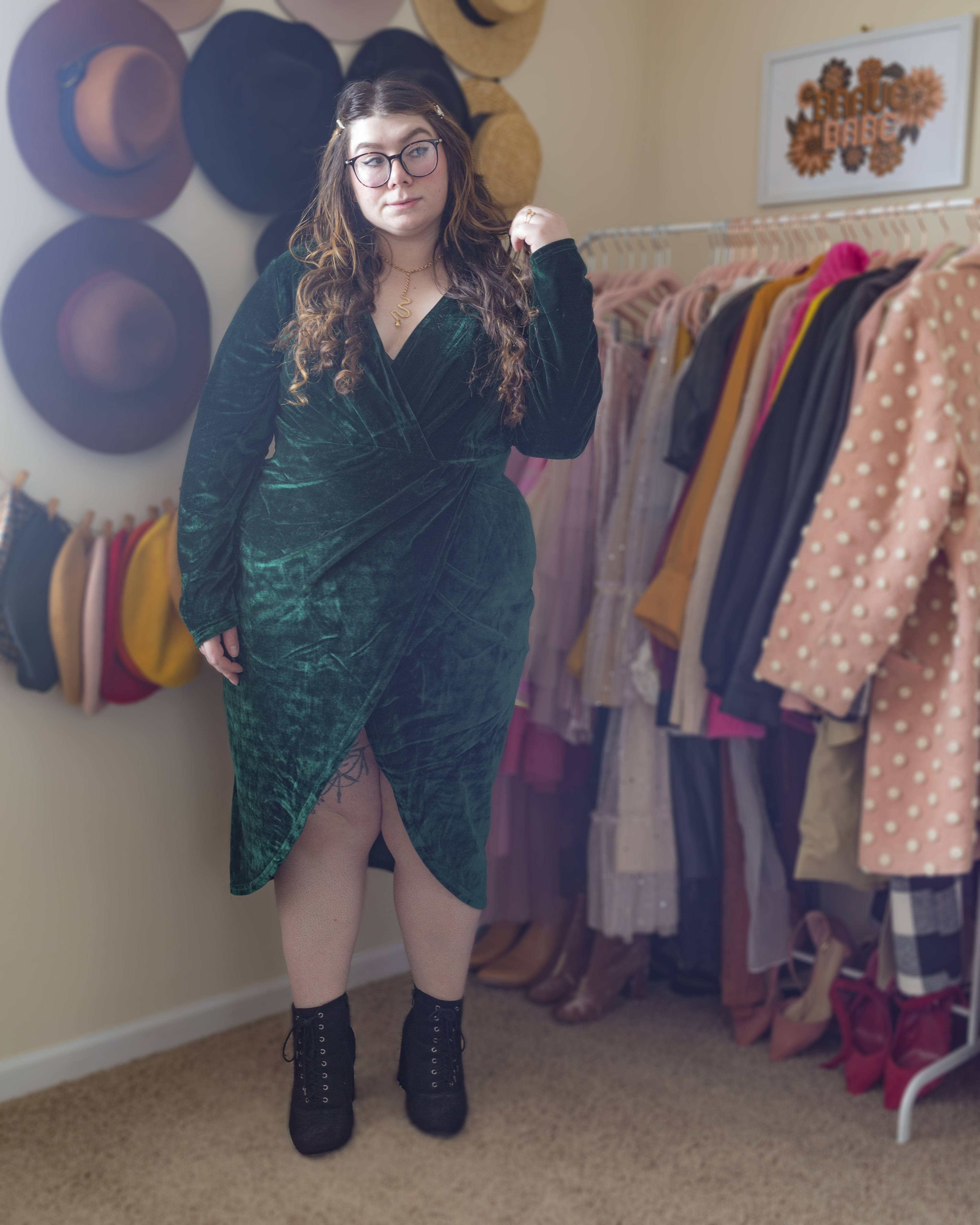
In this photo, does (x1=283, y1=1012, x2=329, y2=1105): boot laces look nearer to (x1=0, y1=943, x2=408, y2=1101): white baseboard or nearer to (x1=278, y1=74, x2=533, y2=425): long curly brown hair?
(x1=0, y1=943, x2=408, y2=1101): white baseboard

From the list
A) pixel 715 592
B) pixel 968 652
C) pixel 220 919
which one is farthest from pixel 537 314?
pixel 220 919

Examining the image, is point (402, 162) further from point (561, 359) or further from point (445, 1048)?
point (445, 1048)

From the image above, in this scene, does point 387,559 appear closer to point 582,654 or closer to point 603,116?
point 582,654

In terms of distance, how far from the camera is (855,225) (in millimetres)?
2402

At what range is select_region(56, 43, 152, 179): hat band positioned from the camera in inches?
66.7

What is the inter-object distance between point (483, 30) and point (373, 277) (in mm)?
1178

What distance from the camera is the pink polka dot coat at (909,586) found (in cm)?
167

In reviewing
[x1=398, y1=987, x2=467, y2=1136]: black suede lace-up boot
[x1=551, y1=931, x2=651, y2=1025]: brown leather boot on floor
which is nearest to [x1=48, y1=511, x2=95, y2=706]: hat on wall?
[x1=398, y1=987, x2=467, y2=1136]: black suede lace-up boot

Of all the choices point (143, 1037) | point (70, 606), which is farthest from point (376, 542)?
point (143, 1037)

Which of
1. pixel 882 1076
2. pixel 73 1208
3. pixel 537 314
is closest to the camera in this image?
pixel 537 314

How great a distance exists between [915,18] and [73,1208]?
2612 mm

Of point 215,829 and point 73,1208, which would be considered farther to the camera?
point 215,829

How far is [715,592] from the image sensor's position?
1874 mm

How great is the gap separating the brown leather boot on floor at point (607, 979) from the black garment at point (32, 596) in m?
1.17
